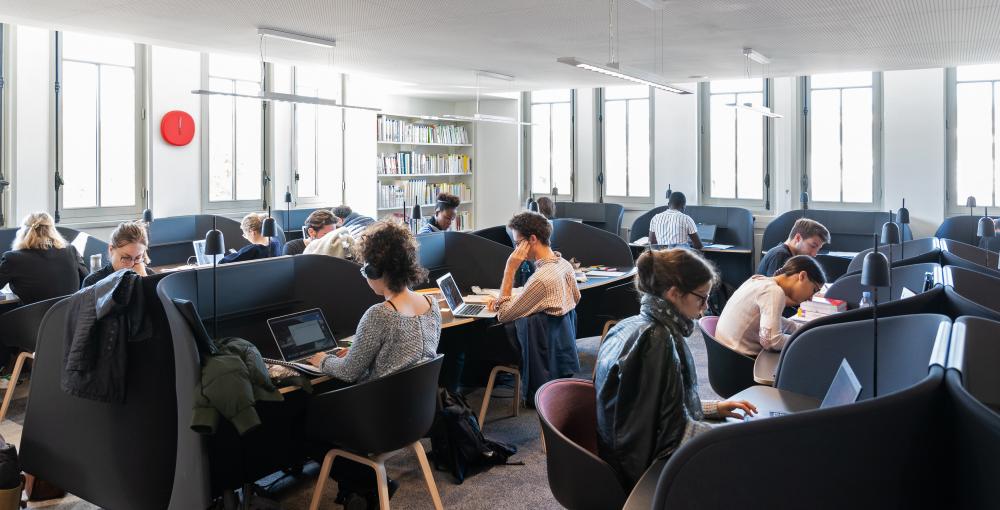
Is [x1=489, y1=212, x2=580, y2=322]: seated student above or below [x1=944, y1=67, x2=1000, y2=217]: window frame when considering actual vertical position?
below

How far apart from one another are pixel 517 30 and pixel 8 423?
4417 mm

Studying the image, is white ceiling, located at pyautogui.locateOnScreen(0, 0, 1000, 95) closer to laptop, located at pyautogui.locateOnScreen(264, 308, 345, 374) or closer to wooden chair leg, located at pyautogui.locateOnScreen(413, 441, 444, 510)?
laptop, located at pyautogui.locateOnScreen(264, 308, 345, 374)

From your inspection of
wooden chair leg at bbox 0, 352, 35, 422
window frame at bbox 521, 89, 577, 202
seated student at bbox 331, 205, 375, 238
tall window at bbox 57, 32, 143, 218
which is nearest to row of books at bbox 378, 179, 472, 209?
window frame at bbox 521, 89, 577, 202

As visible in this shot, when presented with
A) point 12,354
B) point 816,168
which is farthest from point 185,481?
point 816,168

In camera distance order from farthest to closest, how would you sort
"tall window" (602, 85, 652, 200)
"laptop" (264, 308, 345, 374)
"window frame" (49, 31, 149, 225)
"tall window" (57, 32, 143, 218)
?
"tall window" (602, 85, 652, 200) → "tall window" (57, 32, 143, 218) → "window frame" (49, 31, 149, 225) → "laptop" (264, 308, 345, 374)

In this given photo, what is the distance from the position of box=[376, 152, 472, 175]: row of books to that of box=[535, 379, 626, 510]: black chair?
8.09m

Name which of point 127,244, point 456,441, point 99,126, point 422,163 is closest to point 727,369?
point 456,441

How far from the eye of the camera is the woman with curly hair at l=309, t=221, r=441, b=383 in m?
3.14

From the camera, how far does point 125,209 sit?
7754mm

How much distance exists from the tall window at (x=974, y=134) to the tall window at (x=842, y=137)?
809 millimetres

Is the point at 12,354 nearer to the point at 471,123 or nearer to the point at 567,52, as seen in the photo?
the point at 567,52

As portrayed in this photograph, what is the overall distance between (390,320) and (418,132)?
8.11 meters

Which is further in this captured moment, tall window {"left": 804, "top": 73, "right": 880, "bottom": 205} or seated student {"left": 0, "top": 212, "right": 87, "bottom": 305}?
tall window {"left": 804, "top": 73, "right": 880, "bottom": 205}

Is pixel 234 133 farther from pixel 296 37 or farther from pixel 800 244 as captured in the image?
pixel 800 244
